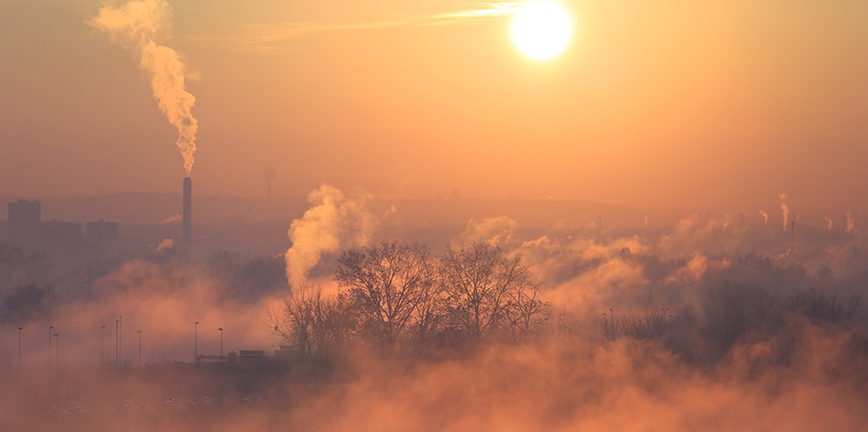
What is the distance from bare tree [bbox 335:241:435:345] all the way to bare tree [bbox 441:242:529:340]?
1.18 metres

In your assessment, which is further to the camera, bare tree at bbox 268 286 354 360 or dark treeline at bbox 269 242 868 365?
bare tree at bbox 268 286 354 360

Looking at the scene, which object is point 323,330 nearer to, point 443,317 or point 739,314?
point 443,317

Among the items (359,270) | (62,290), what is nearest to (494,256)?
(359,270)

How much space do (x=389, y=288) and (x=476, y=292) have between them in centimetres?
452

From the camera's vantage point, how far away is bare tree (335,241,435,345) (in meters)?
46.7

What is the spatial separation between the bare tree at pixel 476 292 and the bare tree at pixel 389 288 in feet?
3.86

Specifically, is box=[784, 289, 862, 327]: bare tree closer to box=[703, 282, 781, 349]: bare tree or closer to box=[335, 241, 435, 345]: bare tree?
box=[703, 282, 781, 349]: bare tree

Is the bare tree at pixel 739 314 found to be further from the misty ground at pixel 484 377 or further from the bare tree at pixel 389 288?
the bare tree at pixel 389 288

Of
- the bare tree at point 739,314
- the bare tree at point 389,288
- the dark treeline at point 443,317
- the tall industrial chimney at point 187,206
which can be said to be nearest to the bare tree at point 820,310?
the dark treeline at point 443,317

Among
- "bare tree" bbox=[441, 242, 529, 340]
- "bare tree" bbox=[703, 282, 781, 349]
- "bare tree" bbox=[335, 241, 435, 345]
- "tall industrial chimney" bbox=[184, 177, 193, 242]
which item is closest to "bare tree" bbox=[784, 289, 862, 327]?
"bare tree" bbox=[703, 282, 781, 349]

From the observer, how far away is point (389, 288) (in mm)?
48062

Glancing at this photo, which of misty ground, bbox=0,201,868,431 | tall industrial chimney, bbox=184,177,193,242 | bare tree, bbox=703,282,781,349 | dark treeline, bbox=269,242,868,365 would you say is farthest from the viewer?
tall industrial chimney, bbox=184,177,193,242

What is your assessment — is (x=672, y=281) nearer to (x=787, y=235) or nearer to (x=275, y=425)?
(x=787, y=235)

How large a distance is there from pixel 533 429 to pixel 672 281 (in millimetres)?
A: 81852
